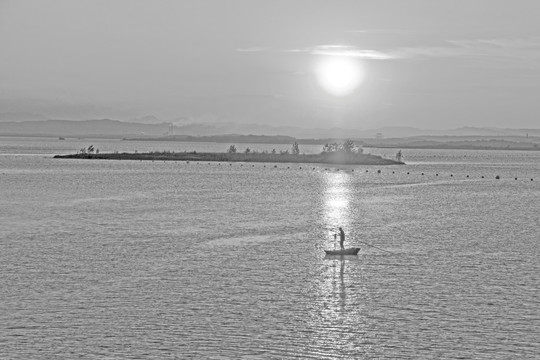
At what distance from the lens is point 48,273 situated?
176 feet

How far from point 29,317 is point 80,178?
13932cm

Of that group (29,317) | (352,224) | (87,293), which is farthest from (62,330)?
(352,224)

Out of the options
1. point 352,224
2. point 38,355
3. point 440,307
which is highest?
point 352,224

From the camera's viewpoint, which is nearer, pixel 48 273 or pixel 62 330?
pixel 62 330

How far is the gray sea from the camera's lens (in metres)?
37.3

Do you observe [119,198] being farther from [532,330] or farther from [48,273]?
[532,330]

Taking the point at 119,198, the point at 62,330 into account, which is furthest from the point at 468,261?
the point at 119,198

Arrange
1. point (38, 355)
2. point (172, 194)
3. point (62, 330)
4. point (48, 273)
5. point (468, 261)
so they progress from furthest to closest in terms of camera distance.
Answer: point (172, 194), point (468, 261), point (48, 273), point (62, 330), point (38, 355)

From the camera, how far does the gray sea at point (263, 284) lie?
37.3 m

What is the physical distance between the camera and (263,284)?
50.4 m

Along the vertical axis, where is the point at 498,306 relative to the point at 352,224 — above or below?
below

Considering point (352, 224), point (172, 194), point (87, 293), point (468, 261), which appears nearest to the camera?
point (87, 293)

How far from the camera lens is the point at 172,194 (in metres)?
131

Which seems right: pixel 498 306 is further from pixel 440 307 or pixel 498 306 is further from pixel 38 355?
pixel 38 355
